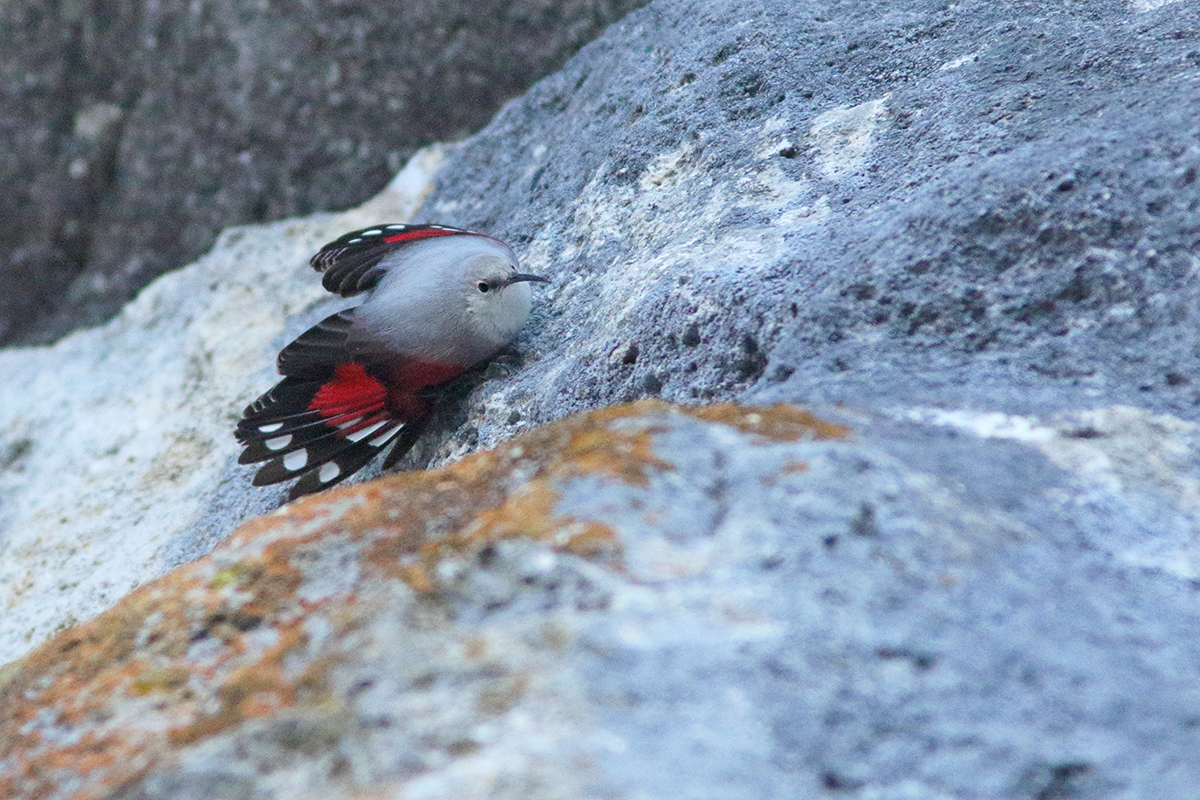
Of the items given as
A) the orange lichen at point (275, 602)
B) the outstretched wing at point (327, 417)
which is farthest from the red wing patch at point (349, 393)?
the orange lichen at point (275, 602)

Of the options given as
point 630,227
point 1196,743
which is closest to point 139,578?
point 630,227

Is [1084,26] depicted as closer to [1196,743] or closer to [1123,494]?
[1123,494]

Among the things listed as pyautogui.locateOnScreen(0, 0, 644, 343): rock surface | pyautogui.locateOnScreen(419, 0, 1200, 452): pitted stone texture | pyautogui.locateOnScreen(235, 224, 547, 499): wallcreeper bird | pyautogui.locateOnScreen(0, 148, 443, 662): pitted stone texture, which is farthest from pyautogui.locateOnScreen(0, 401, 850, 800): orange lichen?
pyautogui.locateOnScreen(0, 0, 644, 343): rock surface

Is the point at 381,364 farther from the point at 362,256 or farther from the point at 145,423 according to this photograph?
the point at 145,423

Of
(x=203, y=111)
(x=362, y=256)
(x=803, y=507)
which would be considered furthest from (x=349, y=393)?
(x=203, y=111)

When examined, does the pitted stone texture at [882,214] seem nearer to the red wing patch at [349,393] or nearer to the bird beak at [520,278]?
the bird beak at [520,278]

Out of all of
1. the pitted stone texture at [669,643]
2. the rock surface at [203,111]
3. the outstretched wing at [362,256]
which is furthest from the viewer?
the rock surface at [203,111]

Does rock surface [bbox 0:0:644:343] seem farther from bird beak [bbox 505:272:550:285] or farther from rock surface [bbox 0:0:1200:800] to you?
bird beak [bbox 505:272:550:285]
